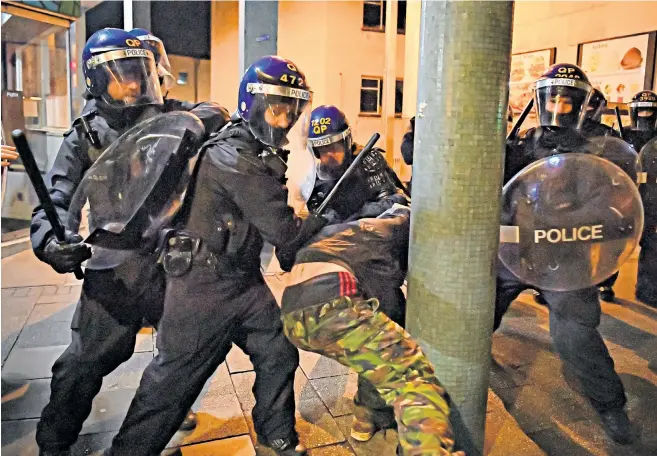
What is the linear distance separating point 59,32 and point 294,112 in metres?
7.89

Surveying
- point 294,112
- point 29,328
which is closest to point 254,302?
point 294,112

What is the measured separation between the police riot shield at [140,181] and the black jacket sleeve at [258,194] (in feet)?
0.64

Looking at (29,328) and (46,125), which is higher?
(46,125)

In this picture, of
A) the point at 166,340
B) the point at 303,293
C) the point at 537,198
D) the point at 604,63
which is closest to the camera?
the point at 303,293

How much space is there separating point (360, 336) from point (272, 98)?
1.12 meters

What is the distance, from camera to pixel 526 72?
9328mm

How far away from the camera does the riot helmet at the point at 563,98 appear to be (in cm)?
357

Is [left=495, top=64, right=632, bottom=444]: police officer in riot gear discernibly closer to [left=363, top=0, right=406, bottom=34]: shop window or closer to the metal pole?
the metal pole

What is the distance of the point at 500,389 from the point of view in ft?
12.3

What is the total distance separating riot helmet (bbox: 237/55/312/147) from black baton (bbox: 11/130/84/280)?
0.90 m

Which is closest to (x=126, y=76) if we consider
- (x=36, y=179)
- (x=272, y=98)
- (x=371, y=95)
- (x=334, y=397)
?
(x=272, y=98)

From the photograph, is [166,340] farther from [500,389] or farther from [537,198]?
[500,389]

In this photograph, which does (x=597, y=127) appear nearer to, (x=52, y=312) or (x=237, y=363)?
(x=237, y=363)

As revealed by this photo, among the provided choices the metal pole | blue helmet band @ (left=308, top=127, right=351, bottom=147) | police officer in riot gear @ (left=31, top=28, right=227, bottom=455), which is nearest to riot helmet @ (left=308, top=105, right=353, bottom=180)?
blue helmet band @ (left=308, top=127, right=351, bottom=147)
